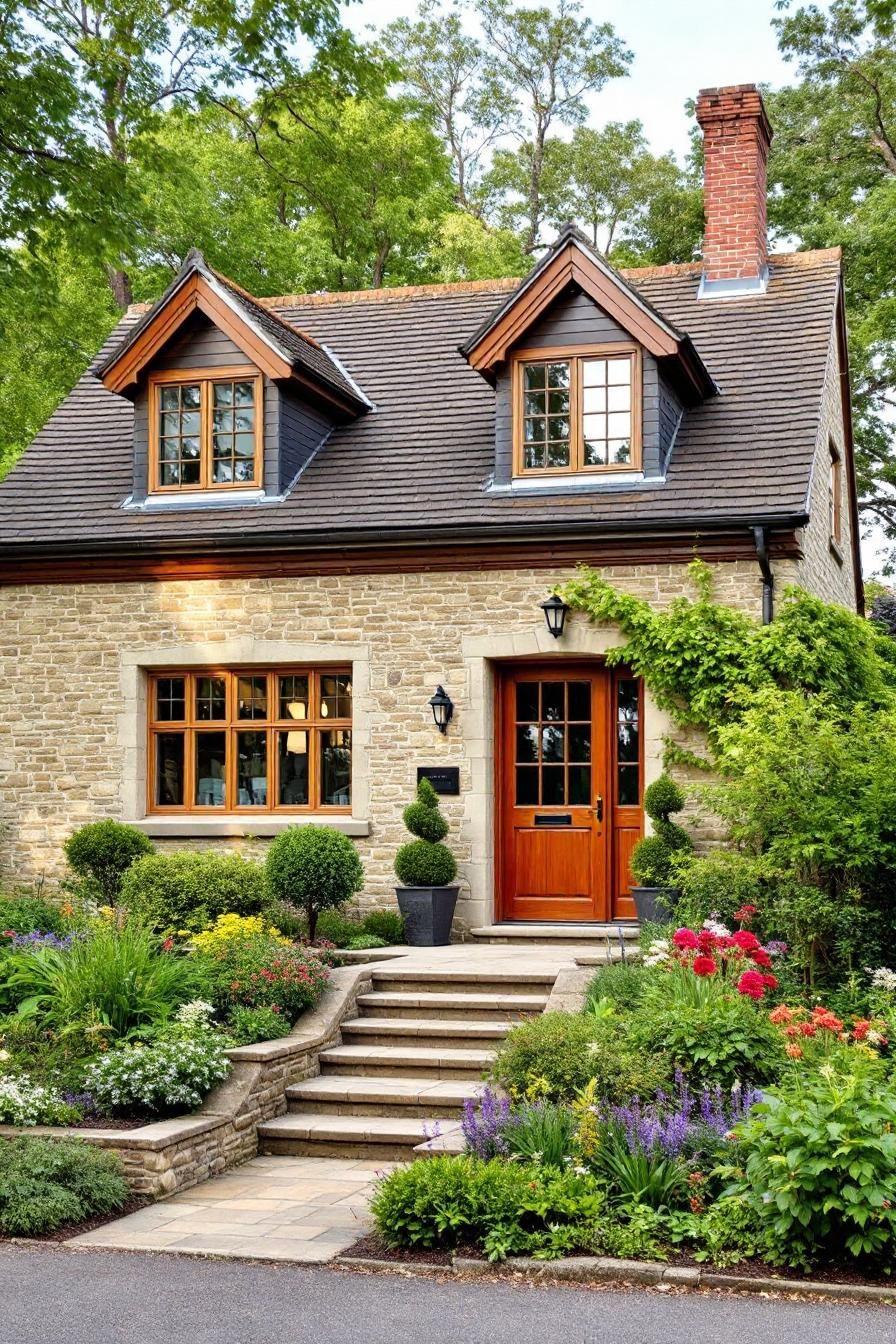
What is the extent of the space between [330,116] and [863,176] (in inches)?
398

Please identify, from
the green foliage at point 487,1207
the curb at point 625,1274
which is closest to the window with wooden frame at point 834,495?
the green foliage at point 487,1207

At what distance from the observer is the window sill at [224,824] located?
48.2ft

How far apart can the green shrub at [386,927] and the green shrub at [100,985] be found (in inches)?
148

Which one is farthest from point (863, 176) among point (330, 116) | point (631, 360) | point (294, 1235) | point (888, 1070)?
point (294, 1235)

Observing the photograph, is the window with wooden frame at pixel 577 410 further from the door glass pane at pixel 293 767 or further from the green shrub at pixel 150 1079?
the green shrub at pixel 150 1079

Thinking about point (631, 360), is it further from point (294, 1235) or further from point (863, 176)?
point (863, 176)

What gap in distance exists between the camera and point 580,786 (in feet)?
47.2

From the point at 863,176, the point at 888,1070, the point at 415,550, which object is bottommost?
the point at 888,1070

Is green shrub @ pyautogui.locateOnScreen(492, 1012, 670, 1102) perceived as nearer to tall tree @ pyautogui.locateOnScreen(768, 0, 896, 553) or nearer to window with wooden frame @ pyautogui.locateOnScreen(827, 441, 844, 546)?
window with wooden frame @ pyautogui.locateOnScreen(827, 441, 844, 546)

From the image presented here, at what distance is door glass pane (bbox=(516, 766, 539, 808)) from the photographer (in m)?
14.5

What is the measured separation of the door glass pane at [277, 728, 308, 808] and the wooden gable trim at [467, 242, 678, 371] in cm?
423

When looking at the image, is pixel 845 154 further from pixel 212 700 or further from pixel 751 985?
pixel 751 985

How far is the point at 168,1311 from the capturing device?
6238 millimetres

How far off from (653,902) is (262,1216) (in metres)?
5.70
